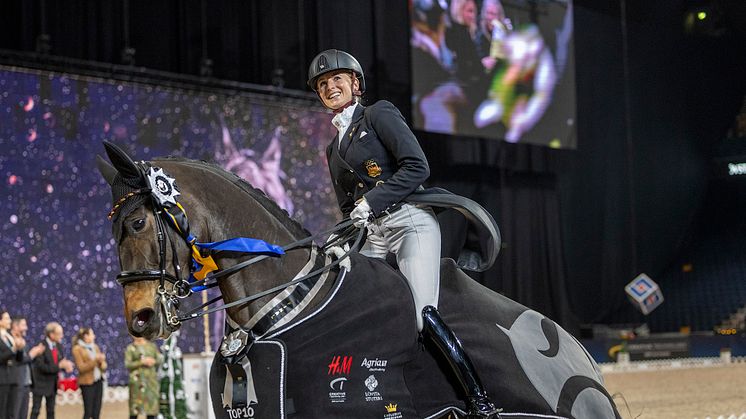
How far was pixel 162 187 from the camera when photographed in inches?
98.8

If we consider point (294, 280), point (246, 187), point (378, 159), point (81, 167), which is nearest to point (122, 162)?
point (246, 187)

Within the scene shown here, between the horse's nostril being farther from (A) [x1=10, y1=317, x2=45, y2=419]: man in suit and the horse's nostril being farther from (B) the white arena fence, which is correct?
(B) the white arena fence

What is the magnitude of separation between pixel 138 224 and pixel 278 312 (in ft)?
1.48

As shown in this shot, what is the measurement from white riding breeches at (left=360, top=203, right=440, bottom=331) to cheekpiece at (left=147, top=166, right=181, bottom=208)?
2.40ft

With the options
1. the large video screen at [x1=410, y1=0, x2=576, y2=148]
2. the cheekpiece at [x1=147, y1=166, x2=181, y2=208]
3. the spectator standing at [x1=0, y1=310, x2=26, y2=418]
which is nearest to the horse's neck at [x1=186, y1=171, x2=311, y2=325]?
the cheekpiece at [x1=147, y1=166, x2=181, y2=208]

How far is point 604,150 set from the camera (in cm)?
1641

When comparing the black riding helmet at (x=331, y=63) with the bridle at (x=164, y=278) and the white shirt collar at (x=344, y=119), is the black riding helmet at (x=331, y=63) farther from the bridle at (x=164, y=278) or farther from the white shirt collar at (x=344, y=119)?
the bridle at (x=164, y=278)

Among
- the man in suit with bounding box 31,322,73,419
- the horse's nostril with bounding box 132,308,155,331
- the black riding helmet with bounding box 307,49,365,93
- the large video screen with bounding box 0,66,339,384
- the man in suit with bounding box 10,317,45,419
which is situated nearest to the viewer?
the horse's nostril with bounding box 132,308,155,331

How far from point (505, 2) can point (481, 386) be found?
10.4m

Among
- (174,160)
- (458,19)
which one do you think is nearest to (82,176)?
(458,19)

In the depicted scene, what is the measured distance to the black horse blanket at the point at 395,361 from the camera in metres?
2.54

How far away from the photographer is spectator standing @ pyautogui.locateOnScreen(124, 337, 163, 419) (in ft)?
25.4

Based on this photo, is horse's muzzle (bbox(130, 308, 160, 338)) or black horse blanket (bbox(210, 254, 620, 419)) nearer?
→ horse's muzzle (bbox(130, 308, 160, 338))

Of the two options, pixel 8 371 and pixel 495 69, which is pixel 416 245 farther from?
pixel 495 69
